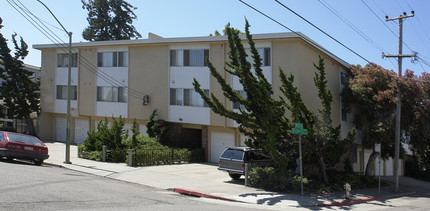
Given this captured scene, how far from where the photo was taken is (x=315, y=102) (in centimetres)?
2156

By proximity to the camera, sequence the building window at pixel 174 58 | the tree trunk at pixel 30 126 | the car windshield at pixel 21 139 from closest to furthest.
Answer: the car windshield at pixel 21 139, the building window at pixel 174 58, the tree trunk at pixel 30 126

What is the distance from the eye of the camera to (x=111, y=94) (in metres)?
27.1

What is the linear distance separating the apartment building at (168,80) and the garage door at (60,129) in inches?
4.9

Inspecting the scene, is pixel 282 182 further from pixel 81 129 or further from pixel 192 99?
pixel 81 129

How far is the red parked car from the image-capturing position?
597 inches

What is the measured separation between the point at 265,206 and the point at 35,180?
7280mm

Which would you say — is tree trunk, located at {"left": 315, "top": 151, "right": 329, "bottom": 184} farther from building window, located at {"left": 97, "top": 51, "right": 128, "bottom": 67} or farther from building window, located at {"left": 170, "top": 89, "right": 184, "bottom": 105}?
building window, located at {"left": 97, "top": 51, "right": 128, "bottom": 67}

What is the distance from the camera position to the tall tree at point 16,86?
93.0 ft

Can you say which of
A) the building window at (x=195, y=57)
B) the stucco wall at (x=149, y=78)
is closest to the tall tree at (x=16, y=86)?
the stucco wall at (x=149, y=78)

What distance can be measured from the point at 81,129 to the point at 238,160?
1837 centimetres

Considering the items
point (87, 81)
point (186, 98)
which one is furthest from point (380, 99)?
point (87, 81)

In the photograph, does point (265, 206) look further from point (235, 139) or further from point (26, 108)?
point (26, 108)

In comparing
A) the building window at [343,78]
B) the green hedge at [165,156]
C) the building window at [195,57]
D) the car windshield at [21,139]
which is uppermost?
the building window at [195,57]

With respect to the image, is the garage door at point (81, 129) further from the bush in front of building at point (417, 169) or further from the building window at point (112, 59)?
the bush in front of building at point (417, 169)
